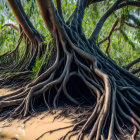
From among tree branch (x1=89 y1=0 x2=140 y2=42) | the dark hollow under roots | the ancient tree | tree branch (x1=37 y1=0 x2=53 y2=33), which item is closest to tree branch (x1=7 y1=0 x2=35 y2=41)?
the ancient tree

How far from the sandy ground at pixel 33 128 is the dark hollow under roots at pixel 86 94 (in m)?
0.17

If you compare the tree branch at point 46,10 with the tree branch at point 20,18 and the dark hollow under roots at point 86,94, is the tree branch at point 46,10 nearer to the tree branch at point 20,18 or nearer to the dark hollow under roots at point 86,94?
the dark hollow under roots at point 86,94

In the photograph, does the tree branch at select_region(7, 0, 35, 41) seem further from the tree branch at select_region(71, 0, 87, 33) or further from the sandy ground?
the sandy ground

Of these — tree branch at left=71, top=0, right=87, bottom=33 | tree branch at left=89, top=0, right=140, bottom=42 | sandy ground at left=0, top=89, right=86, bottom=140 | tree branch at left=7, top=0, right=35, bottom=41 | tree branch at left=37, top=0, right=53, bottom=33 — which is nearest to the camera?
sandy ground at left=0, top=89, right=86, bottom=140

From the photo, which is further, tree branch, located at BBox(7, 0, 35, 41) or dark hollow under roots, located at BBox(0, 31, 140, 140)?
tree branch, located at BBox(7, 0, 35, 41)

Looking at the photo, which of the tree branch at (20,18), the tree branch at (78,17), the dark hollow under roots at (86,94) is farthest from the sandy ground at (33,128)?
the tree branch at (20,18)

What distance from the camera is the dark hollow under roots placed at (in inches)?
79.2

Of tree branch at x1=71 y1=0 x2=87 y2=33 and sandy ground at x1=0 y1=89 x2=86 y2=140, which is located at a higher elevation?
tree branch at x1=71 y1=0 x2=87 y2=33

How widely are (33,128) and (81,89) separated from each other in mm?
1340

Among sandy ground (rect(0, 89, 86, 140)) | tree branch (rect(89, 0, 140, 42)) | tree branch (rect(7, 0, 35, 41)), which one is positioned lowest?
sandy ground (rect(0, 89, 86, 140))

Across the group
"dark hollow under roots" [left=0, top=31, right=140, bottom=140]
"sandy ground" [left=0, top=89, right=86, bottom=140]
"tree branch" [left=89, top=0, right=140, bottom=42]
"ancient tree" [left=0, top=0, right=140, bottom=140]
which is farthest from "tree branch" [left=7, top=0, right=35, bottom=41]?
"sandy ground" [left=0, top=89, right=86, bottom=140]

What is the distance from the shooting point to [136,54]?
7801mm

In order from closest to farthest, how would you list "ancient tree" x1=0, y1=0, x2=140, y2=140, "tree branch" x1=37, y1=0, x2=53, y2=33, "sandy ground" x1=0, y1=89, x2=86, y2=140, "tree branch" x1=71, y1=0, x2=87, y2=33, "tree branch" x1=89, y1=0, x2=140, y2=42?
"sandy ground" x1=0, y1=89, x2=86, y2=140
"ancient tree" x1=0, y1=0, x2=140, y2=140
"tree branch" x1=37, y1=0, x2=53, y2=33
"tree branch" x1=71, y1=0, x2=87, y2=33
"tree branch" x1=89, y1=0, x2=140, y2=42

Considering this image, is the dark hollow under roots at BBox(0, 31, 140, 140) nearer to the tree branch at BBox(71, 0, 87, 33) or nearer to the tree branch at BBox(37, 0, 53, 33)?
the tree branch at BBox(37, 0, 53, 33)
